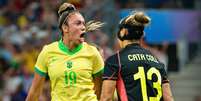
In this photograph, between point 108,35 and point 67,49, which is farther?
point 108,35

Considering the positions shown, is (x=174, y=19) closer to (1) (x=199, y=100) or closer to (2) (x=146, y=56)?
(1) (x=199, y=100)

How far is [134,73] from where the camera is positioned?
8828 millimetres

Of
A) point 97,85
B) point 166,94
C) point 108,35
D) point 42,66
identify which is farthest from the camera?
point 108,35

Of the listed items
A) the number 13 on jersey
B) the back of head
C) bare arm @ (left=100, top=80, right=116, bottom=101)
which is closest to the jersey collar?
the back of head

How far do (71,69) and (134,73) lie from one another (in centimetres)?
86

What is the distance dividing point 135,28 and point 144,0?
11104mm

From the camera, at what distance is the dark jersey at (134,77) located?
8812mm

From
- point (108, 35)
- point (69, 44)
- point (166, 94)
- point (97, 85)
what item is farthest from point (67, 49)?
point (108, 35)

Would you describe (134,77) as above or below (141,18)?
below

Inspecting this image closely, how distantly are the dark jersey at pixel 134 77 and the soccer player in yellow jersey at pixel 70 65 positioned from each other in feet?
1.76

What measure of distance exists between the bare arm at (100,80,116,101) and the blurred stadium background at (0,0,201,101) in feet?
24.2

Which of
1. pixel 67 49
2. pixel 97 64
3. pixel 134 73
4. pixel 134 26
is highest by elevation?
pixel 134 26

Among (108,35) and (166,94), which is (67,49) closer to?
(166,94)

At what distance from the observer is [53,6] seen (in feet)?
61.8
